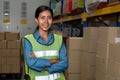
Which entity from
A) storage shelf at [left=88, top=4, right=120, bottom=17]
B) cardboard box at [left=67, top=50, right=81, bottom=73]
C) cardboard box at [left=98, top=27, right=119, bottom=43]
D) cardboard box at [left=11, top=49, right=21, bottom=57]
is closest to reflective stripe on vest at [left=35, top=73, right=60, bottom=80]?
cardboard box at [left=98, top=27, right=119, bottom=43]

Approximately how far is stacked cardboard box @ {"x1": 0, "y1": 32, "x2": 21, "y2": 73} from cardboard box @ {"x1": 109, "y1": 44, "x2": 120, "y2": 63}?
14.7 feet

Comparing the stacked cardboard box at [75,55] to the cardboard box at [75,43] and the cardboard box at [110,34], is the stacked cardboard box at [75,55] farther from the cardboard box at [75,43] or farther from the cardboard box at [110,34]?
the cardboard box at [110,34]

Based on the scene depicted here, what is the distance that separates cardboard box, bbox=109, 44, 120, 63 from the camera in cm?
251

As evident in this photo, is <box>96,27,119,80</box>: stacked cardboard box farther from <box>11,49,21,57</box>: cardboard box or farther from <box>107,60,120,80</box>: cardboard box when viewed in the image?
<box>11,49,21,57</box>: cardboard box

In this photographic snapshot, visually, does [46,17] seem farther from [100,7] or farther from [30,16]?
[30,16]

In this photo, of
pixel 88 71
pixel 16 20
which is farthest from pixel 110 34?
pixel 16 20

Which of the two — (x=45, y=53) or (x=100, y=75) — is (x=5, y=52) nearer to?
(x=100, y=75)

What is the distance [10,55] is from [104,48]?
4365 mm

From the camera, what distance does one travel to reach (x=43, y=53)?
2.46 m

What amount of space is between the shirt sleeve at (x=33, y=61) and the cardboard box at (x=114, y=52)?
1.97ft

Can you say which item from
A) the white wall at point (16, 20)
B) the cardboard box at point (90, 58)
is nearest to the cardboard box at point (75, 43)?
the cardboard box at point (90, 58)

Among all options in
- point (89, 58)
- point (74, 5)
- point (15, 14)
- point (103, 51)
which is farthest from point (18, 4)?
point (103, 51)

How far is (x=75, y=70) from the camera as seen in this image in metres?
4.23

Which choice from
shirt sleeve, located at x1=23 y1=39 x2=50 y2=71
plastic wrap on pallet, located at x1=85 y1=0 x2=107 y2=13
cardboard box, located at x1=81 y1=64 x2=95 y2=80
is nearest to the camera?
shirt sleeve, located at x1=23 y1=39 x2=50 y2=71
